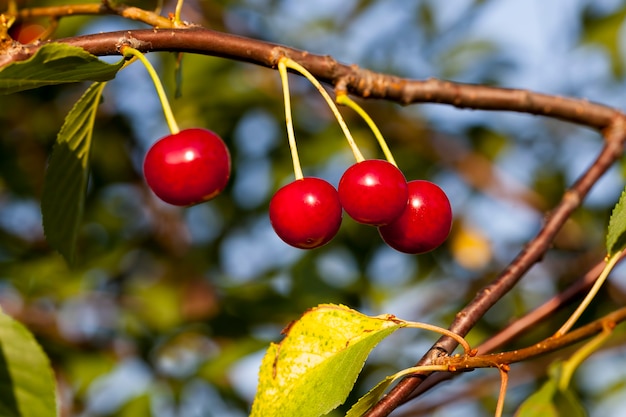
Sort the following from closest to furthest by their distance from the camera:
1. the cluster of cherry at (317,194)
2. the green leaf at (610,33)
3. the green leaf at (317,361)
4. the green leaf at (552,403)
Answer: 1. the green leaf at (317,361)
2. the cluster of cherry at (317,194)
3. the green leaf at (552,403)
4. the green leaf at (610,33)

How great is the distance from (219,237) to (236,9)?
1024 mm

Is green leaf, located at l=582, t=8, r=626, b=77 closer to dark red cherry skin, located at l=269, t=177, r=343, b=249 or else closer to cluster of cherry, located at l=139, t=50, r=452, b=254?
cluster of cherry, located at l=139, t=50, r=452, b=254

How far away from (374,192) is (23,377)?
1.91 ft

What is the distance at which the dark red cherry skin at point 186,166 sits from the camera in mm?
1382

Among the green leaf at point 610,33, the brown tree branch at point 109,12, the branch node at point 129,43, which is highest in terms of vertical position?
the green leaf at point 610,33

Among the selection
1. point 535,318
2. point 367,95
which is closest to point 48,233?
point 367,95

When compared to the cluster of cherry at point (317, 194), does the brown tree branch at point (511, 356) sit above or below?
below

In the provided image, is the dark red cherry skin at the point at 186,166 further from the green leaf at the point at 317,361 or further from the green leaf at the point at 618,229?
the green leaf at the point at 618,229

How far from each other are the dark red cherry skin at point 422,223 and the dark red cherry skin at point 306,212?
111mm

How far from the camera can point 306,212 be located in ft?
4.43

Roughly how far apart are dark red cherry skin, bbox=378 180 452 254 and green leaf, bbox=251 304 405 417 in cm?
16

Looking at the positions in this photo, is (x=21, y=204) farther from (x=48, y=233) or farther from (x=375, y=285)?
(x=48, y=233)

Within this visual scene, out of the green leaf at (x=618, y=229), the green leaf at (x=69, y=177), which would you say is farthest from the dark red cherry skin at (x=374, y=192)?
the green leaf at (x=69, y=177)

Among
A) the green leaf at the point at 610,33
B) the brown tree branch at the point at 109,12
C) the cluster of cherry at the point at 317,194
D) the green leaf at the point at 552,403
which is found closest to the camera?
the cluster of cherry at the point at 317,194
